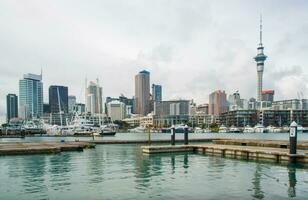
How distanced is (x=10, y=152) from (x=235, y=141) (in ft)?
104

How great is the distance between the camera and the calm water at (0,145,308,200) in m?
20.4

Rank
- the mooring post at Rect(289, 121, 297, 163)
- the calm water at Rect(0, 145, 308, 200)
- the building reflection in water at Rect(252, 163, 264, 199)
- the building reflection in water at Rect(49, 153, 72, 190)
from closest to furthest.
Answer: the building reflection in water at Rect(252, 163, 264, 199) < the calm water at Rect(0, 145, 308, 200) < the building reflection in water at Rect(49, 153, 72, 190) < the mooring post at Rect(289, 121, 297, 163)

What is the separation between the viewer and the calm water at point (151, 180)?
2038 centimetres

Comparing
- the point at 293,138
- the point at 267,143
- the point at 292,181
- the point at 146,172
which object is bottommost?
the point at 146,172

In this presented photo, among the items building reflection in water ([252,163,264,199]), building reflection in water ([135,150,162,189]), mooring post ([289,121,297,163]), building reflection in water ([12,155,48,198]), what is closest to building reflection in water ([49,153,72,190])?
building reflection in water ([12,155,48,198])

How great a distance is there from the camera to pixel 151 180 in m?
25.2

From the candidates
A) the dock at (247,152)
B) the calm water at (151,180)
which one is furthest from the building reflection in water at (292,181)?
the dock at (247,152)

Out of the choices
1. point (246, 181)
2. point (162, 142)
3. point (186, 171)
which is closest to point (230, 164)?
point (186, 171)

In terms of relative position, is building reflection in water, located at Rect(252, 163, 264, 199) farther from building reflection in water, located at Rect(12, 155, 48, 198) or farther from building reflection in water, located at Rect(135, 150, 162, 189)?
building reflection in water, located at Rect(12, 155, 48, 198)

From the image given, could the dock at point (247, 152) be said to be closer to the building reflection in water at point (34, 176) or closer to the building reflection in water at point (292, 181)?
the building reflection in water at point (292, 181)

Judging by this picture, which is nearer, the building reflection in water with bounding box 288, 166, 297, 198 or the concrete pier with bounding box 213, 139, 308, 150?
the building reflection in water with bounding box 288, 166, 297, 198

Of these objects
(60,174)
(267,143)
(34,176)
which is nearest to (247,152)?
(267,143)

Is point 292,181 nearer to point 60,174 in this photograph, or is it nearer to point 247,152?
point 247,152

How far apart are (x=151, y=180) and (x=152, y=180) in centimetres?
7
